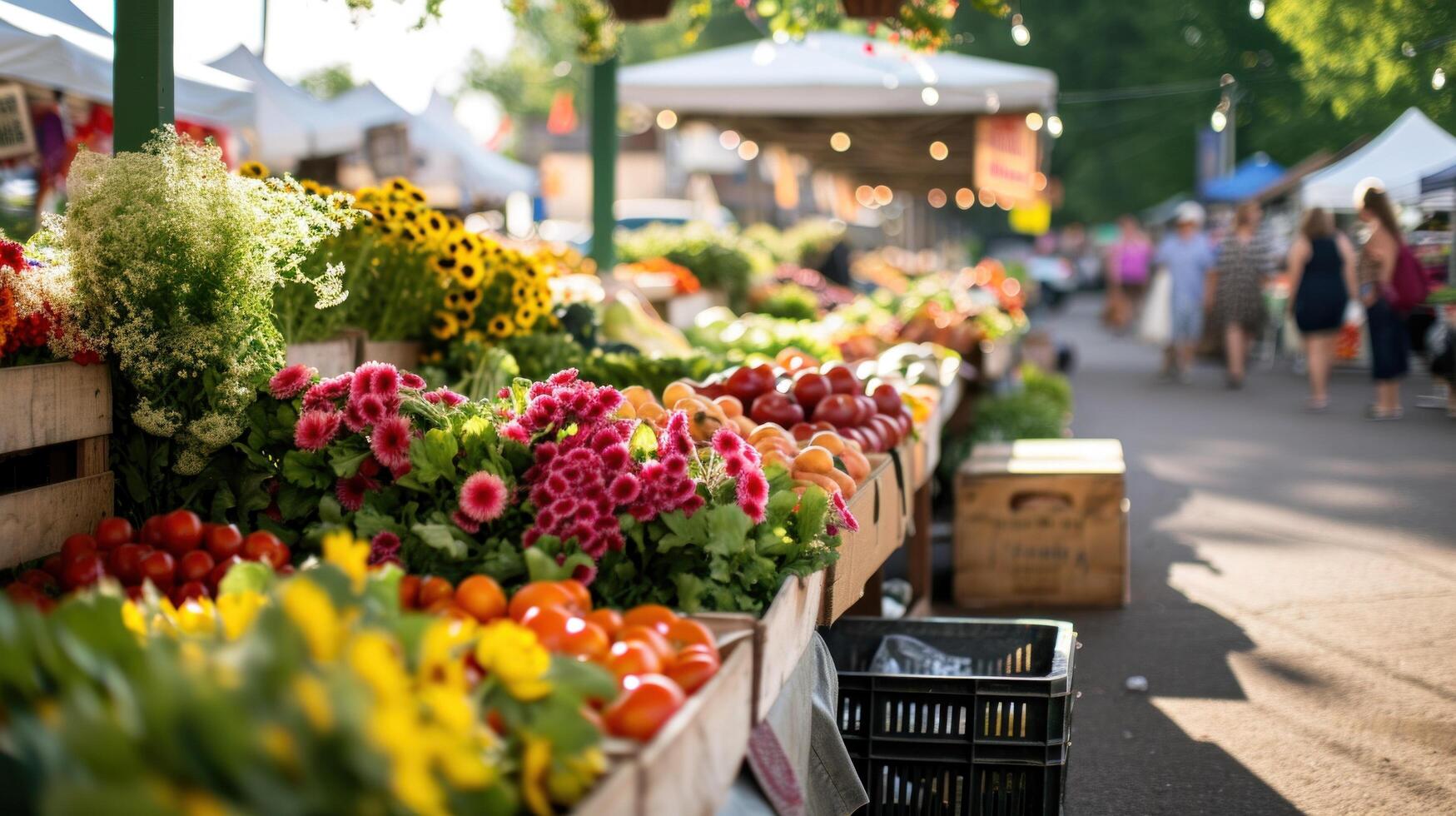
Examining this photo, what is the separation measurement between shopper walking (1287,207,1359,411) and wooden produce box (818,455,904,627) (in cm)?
1000

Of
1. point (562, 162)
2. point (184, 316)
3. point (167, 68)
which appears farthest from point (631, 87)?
point (562, 162)

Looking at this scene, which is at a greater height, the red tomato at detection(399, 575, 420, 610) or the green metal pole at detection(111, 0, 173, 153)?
the green metal pole at detection(111, 0, 173, 153)

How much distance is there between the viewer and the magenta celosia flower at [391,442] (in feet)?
10.3

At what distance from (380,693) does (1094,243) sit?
7090 centimetres

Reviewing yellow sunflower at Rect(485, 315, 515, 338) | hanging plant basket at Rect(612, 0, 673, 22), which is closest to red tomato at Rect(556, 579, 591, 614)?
yellow sunflower at Rect(485, 315, 515, 338)

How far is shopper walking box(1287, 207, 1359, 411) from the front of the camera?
533 inches

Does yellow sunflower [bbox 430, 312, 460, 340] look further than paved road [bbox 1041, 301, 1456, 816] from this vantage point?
Yes

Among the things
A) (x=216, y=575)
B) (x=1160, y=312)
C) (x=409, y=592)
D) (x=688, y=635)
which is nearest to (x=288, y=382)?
(x=216, y=575)

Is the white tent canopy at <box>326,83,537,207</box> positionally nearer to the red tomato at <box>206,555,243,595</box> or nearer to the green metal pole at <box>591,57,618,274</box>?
the green metal pole at <box>591,57,618,274</box>

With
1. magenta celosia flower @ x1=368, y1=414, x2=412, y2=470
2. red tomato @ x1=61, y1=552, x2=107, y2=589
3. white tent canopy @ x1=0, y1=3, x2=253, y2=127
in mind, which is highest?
white tent canopy @ x1=0, y1=3, x2=253, y2=127

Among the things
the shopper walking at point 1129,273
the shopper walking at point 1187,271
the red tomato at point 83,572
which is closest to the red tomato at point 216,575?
the red tomato at point 83,572

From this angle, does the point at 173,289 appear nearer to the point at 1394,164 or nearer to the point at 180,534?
the point at 180,534

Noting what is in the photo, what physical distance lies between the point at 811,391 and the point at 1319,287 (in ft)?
32.5

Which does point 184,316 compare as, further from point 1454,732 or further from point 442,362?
point 1454,732
